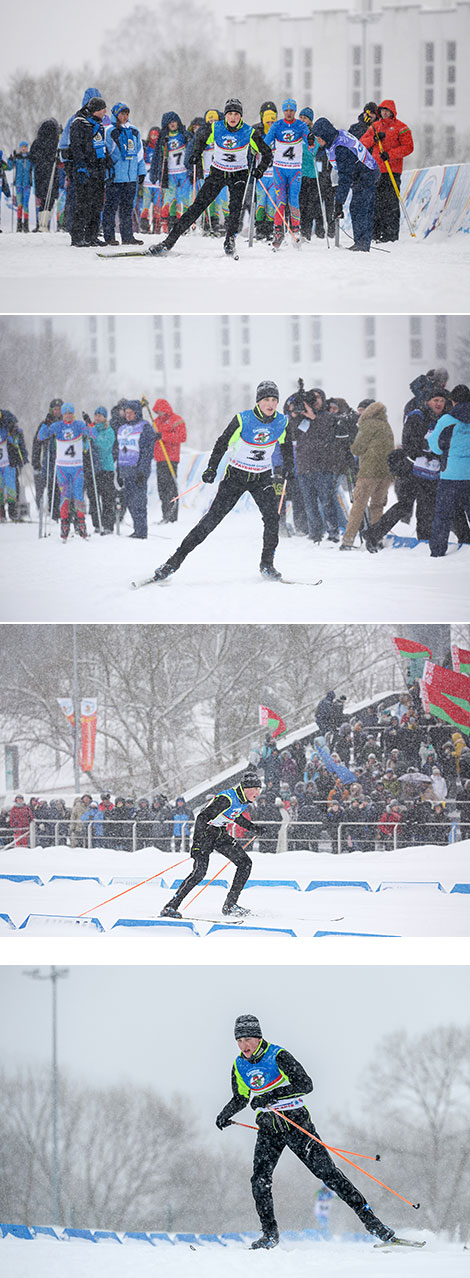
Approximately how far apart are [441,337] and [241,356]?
0.96 m

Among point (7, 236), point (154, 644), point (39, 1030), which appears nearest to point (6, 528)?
point (154, 644)

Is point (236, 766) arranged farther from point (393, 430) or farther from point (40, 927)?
point (393, 430)

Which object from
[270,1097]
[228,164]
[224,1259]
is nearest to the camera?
[270,1097]

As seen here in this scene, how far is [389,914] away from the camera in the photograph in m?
6.27

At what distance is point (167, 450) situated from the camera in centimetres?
654

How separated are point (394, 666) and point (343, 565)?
1.90ft

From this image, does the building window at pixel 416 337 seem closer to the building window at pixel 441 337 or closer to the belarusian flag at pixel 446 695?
the building window at pixel 441 337

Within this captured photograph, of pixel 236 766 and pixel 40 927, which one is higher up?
pixel 236 766

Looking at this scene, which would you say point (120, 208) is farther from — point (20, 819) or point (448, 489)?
point (20, 819)

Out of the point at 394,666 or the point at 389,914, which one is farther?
the point at 394,666

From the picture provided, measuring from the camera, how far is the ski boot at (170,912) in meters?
6.20

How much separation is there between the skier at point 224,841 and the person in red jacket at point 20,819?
35.4 inches

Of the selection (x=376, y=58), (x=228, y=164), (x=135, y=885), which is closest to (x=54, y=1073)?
(x=135, y=885)

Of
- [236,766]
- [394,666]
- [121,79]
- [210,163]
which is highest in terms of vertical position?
[121,79]
